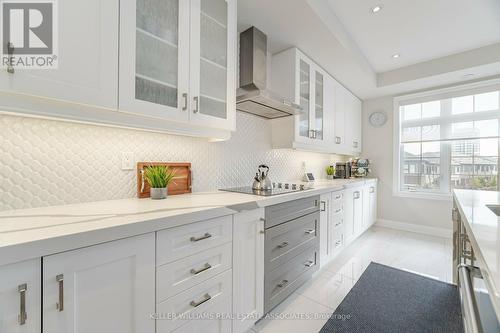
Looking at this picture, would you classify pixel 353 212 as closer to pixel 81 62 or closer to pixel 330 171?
pixel 330 171

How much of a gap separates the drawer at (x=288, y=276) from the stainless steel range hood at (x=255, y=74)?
1362 mm

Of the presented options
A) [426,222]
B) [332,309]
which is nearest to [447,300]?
[332,309]

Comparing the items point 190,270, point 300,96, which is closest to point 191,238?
point 190,270

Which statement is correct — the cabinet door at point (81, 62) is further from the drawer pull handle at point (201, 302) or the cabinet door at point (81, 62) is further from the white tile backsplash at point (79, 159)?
the drawer pull handle at point (201, 302)

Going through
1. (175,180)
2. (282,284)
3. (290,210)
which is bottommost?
(282,284)

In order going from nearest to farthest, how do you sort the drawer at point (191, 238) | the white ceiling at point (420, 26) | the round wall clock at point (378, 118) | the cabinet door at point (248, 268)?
the drawer at point (191, 238) → the cabinet door at point (248, 268) → the white ceiling at point (420, 26) → the round wall clock at point (378, 118)

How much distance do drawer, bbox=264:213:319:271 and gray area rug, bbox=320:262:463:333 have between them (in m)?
0.53

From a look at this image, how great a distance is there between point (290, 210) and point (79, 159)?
1.44 meters

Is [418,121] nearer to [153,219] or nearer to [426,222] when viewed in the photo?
[426,222]

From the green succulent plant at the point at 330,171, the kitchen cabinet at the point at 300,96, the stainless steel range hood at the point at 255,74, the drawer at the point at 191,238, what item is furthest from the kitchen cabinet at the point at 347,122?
the drawer at the point at 191,238

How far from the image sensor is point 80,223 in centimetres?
77

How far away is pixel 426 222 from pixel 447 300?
85.0 inches

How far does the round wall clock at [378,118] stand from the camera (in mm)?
3844

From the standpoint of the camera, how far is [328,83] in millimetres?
2820
